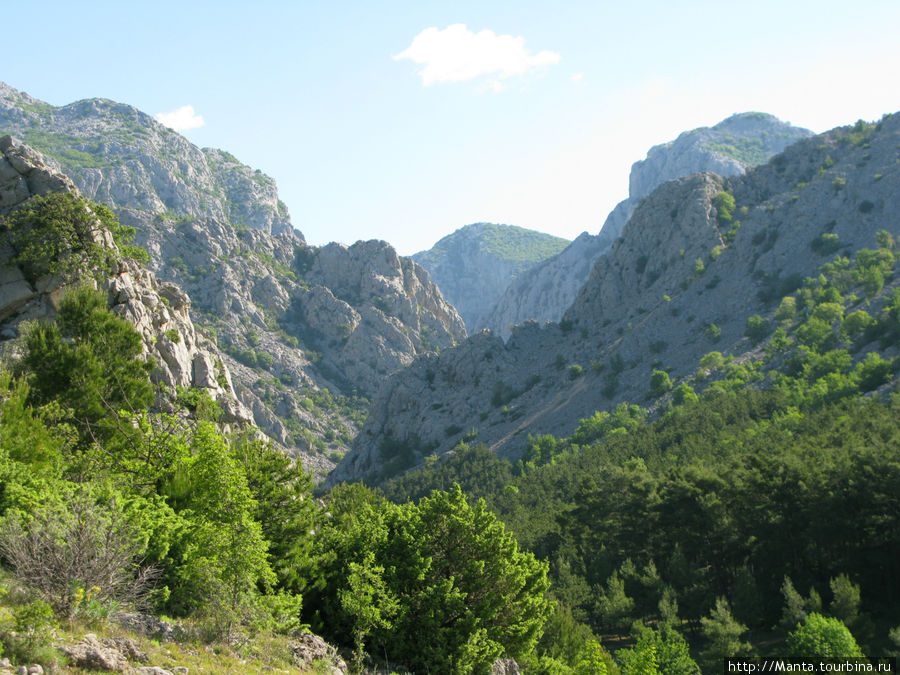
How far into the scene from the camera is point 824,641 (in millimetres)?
33688

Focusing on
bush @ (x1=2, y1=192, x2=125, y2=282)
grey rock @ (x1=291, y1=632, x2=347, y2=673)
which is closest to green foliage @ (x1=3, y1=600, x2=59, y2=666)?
grey rock @ (x1=291, y1=632, x2=347, y2=673)

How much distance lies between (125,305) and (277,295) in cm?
10442

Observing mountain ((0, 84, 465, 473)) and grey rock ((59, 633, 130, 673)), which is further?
mountain ((0, 84, 465, 473))

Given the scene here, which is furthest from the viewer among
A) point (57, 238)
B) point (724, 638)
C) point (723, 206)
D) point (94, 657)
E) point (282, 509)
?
point (723, 206)

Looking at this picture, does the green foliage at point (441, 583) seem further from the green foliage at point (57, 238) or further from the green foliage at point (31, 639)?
the green foliage at point (57, 238)

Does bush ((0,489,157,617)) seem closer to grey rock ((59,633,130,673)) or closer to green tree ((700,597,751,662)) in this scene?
grey rock ((59,633,130,673))

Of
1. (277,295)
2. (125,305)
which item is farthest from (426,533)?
(277,295)

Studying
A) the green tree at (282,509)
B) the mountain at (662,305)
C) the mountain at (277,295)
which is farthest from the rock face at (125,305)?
the mountain at (277,295)

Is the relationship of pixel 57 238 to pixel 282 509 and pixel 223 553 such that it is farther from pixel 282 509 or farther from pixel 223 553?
pixel 223 553

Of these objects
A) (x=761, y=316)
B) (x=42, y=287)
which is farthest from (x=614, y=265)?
(x=42, y=287)

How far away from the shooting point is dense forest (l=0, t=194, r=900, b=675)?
18.4 metres

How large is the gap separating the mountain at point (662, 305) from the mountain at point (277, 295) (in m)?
18.8

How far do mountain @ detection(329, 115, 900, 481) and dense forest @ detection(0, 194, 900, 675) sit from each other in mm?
27550

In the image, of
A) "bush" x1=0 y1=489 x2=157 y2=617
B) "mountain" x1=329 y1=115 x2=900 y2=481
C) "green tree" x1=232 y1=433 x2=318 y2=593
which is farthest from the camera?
"mountain" x1=329 y1=115 x2=900 y2=481
